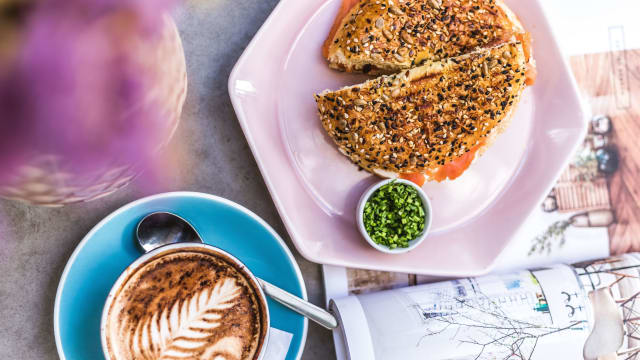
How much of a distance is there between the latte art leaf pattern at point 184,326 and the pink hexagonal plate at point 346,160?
18 centimetres

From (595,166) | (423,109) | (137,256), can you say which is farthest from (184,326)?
(595,166)

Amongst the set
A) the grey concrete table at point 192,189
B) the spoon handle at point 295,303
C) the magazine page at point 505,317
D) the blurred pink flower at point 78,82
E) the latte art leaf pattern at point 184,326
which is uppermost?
the blurred pink flower at point 78,82

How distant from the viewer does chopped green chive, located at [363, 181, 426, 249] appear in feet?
3.35

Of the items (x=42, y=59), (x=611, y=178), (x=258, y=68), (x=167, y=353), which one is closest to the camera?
(x=42, y=59)

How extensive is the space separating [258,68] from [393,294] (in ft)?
1.70

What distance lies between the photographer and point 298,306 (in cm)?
96

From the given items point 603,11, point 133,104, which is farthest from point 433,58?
point 133,104

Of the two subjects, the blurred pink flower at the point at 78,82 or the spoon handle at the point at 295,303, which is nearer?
the blurred pink flower at the point at 78,82

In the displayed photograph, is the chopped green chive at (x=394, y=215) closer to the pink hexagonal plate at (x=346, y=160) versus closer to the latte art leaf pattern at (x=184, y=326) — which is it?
the pink hexagonal plate at (x=346, y=160)

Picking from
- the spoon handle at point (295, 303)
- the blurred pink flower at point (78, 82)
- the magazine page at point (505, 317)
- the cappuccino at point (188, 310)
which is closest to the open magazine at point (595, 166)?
the magazine page at point (505, 317)

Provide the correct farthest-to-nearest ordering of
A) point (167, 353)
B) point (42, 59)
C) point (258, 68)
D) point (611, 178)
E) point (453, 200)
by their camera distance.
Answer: point (611, 178), point (453, 200), point (258, 68), point (167, 353), point (42, 59)

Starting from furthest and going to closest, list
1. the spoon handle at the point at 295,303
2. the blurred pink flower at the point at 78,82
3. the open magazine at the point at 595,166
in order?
the open magazine at the point at 595,166
the spoon handle at the point at 295,303
the blurred pink flower at the point at 78,82

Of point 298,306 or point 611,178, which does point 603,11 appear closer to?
point 611,178

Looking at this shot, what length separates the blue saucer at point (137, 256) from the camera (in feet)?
2.97
